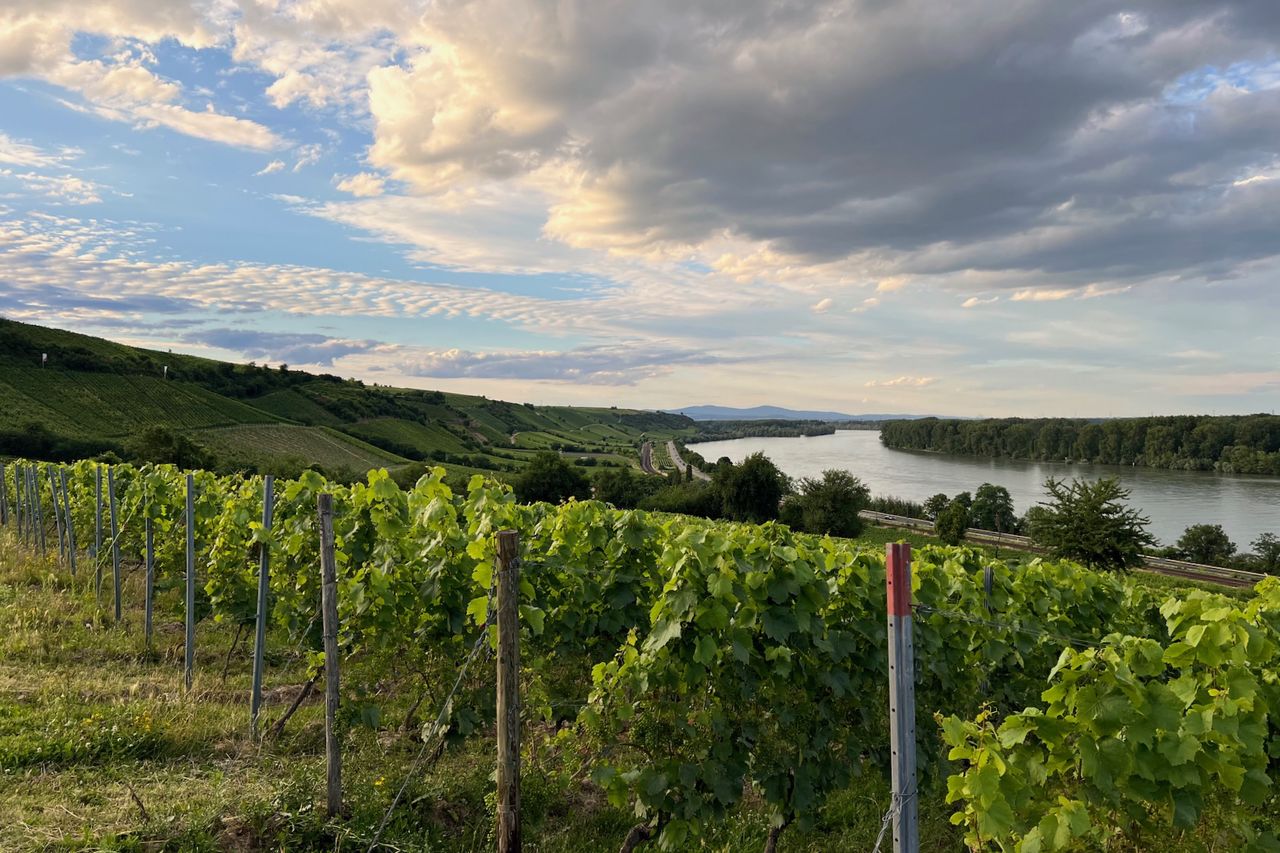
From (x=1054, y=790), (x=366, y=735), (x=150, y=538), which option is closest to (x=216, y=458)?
(x=150, y=538)

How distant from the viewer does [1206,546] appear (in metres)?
55.8

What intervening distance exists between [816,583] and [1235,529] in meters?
81.2

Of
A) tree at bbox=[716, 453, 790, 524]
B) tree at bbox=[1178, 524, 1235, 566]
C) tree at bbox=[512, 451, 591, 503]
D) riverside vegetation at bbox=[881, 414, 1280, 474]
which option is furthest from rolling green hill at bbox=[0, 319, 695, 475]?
riverside vegetation at bbox=[881, 414, 1280, 474]

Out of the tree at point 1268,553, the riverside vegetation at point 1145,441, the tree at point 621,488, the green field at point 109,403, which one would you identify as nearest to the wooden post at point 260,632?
the tree at point 1268,553

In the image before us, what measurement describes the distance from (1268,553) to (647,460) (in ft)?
349

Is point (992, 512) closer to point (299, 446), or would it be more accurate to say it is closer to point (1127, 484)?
point (1127, 484)

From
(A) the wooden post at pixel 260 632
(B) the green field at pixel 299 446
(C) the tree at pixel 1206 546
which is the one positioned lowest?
(C) the tree at pixel 1206 546

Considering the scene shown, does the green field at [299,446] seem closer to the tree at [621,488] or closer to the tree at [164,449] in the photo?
the tree at [164,449]

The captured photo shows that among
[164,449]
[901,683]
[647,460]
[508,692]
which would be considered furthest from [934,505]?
[901,683]

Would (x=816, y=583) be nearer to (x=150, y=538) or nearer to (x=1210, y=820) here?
(x=1210, y=820)

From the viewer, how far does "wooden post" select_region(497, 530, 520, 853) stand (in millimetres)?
3902

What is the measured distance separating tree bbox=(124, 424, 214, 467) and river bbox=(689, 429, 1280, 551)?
78654 mm

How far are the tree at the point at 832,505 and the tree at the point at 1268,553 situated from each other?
28753mm

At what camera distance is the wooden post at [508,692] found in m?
3.90
